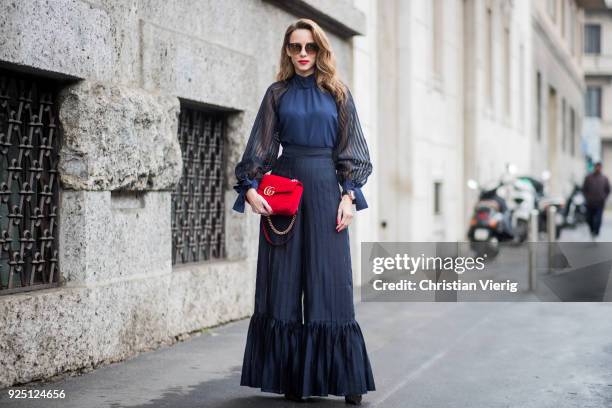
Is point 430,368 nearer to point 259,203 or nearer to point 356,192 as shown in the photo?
point 356,192

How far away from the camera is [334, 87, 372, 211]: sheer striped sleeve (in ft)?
17.7

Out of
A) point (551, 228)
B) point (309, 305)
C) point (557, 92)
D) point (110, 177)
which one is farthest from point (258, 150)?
point (557, 92)

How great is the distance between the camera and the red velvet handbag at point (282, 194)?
17.2ft

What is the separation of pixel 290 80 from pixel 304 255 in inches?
35.9

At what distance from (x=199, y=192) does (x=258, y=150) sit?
3105 mm

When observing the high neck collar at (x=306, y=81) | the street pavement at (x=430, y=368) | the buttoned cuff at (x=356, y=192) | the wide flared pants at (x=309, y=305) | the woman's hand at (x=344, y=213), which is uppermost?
the high neck collar at (x=306, y=81)

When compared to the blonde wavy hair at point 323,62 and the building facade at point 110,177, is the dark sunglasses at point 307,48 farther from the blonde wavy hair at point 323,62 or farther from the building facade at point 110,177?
the building facade at point 110,177

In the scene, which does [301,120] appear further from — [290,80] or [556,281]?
[556,281]

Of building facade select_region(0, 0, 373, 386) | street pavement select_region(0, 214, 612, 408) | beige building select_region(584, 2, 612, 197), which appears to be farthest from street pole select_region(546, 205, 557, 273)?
beige building select_region(584, 2, 612, 197)

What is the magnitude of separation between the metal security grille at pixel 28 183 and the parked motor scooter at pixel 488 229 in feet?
31.8

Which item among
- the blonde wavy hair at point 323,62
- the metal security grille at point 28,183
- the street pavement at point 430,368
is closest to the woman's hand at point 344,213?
the blonde wavy hair at point 323,62

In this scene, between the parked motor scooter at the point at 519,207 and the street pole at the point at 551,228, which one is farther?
the parked motor scooter at the point at 519,207

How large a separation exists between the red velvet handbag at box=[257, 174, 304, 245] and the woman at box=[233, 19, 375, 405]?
0.04 meters

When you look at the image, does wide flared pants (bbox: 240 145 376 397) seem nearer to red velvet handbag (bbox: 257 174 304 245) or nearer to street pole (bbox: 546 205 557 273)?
red velvet handbag (bbox: 257 174 304 245)
